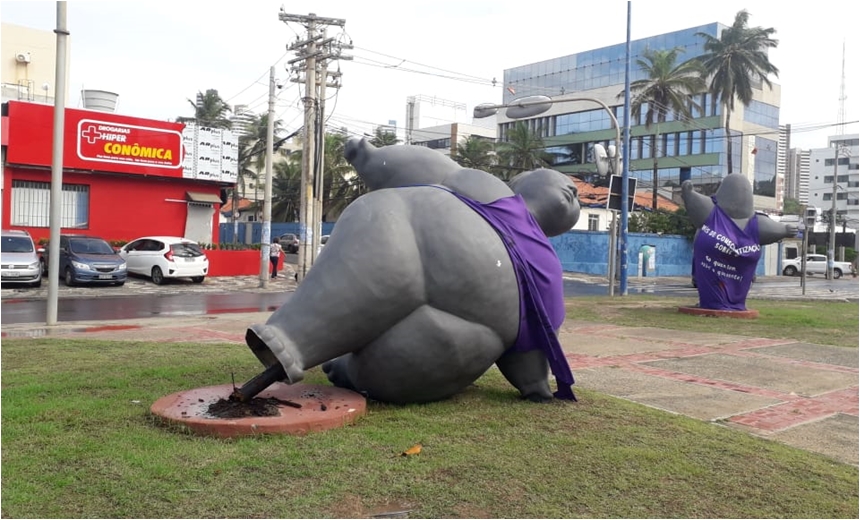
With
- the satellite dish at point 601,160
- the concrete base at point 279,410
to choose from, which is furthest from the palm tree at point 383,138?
the concrete base at point 279,410

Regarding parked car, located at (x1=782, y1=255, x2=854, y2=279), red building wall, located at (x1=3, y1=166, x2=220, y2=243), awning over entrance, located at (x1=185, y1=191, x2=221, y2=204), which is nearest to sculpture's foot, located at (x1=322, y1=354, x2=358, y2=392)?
red building wall, located at (x1=3, y1=166, x2=220, y2=243)

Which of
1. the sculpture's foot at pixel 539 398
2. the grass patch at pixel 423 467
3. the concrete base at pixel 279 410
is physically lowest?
the grass patch at pixel 423 467

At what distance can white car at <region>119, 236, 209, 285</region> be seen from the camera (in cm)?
2062

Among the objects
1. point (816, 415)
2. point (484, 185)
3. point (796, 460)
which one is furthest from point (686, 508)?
point (816, 415)

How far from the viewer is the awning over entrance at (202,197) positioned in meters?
26.1

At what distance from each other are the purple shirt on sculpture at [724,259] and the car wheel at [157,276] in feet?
47.5

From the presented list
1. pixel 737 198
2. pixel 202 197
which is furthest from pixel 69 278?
pixel 737 198

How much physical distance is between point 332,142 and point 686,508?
143 feet

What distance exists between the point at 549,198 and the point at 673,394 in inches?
94.4

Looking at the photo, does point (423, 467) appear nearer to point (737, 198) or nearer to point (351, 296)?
point (351, 296)

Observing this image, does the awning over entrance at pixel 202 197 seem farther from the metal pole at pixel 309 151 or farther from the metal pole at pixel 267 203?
the metal pole at pixel 309 151

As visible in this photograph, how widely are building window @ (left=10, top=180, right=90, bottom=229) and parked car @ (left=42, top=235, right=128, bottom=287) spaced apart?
2.60 meters

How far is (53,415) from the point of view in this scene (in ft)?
15.8

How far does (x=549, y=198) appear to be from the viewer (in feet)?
19.0
